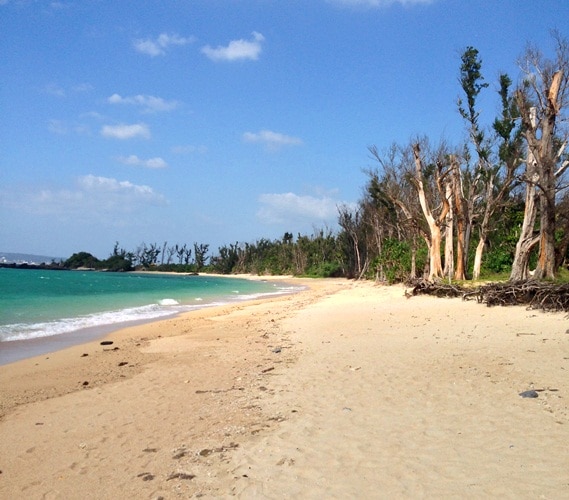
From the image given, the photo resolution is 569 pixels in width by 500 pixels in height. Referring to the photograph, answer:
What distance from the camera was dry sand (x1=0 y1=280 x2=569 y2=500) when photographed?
3914 mm

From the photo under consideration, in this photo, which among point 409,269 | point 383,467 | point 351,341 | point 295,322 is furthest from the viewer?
point 409,269

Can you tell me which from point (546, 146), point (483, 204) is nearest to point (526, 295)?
point (546, 146)

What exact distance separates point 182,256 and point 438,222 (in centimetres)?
10392

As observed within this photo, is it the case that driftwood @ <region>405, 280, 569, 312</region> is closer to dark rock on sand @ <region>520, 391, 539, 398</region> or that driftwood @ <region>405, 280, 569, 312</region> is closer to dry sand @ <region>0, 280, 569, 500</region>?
dry sand @ <region>0, 280, 569, 500</region>

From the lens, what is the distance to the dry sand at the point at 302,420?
154 inches

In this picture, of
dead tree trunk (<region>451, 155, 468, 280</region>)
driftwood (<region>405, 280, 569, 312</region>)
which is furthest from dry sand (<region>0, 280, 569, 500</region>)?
dead tree trunk (<region>451, 155, 468, 280</region>)

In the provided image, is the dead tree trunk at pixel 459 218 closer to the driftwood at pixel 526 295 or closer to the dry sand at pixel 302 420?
the driftwood at pixel 526 295

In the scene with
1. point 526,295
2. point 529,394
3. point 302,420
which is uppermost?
point 526,295

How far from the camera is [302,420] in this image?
5.32 meters

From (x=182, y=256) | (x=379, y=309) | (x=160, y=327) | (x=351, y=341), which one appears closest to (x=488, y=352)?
(x=351, y=341)

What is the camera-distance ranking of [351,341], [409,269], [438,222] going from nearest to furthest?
[351,341] < [438,222] < [409,269]

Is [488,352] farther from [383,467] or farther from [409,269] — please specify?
[409,269]

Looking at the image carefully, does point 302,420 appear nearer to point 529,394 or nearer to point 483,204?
point 529,394

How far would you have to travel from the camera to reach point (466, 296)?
1628cm
